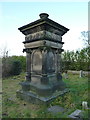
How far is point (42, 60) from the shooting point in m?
4.91

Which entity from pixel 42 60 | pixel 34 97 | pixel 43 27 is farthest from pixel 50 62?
pixel 34 97

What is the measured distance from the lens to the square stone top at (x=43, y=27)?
15.1 ft

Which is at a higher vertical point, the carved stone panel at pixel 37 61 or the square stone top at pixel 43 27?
the square stone top at pixel 43 27

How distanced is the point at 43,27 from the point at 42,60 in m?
1.56

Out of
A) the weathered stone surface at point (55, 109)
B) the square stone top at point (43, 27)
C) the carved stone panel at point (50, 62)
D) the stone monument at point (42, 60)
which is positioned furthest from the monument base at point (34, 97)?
the square stone top at point (43, 27)

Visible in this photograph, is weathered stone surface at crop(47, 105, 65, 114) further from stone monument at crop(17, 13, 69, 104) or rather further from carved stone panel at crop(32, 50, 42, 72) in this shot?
carved stone panel at crop(32, 50, 42, 72)

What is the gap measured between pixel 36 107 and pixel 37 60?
222cm

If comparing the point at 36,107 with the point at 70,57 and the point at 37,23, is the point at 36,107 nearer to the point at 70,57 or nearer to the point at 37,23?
the point at 37,23

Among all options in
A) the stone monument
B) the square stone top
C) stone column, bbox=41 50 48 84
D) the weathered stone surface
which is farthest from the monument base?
the square stone top

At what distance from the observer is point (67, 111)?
3.79 meters

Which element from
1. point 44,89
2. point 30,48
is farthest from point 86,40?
point 44,89

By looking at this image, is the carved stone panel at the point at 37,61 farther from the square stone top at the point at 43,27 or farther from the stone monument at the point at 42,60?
the square stone top at the point at 43,27

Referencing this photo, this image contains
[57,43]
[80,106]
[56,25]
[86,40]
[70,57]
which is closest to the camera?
[80,106]

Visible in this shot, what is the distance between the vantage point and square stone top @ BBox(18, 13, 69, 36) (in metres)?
4.62
